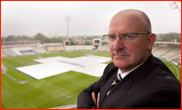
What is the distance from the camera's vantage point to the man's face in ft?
4.47

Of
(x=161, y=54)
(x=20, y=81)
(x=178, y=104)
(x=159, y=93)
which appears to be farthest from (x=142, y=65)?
(x=161, y=54)

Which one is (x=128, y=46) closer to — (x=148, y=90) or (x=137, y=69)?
(x=137, y=69)

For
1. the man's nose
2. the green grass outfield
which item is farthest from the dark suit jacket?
the green grass outfield

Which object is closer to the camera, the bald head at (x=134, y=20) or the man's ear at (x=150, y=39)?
the bald head at (x=134, y=20)

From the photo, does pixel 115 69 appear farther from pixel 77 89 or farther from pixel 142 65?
pixel 77 89

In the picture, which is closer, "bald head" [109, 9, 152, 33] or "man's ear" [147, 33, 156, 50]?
"bald head" [109, 9, 152, 33]

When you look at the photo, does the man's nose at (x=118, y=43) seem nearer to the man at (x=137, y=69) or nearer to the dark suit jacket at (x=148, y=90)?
the man at (x=137, y=69)

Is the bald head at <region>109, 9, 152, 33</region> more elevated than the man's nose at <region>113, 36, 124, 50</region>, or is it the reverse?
the bald head at <region>109, 9, 152, 33</region>

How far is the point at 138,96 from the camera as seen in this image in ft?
3.97

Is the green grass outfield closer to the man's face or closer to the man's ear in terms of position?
the man's face

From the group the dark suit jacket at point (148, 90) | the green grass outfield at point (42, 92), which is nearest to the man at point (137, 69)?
the dark suit jacket at point (148, 90)

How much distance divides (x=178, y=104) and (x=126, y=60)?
0.67 m

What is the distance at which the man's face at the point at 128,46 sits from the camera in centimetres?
136

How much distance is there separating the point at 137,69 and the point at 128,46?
0.31 meters
